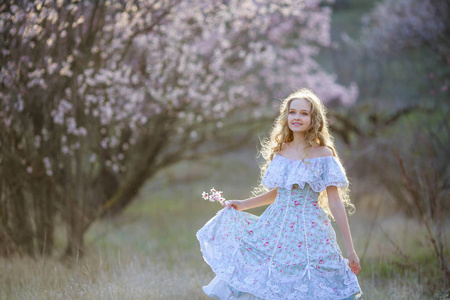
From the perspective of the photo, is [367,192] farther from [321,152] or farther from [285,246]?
[285,246]

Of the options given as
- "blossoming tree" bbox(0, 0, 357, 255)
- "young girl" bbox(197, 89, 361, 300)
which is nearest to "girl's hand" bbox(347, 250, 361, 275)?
"young girl" bbox(197, 89, 361, 300)

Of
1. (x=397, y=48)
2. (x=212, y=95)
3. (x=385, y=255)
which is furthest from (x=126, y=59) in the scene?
(x=397, y=48)

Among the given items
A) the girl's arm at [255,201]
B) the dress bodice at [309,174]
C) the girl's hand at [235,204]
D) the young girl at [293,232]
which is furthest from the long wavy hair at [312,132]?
the girl's hand at [235,204]

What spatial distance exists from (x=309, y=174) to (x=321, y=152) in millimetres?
178

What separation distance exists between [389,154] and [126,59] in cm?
381

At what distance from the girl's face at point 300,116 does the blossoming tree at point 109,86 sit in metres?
2.10

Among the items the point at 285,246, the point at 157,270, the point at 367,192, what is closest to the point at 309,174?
the point at 285,246

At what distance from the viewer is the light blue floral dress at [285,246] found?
2.69m

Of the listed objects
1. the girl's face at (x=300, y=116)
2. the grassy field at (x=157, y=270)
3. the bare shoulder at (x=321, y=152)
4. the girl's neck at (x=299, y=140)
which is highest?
the girl's face at (x=300, y=116)

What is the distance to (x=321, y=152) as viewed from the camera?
290 centimetres

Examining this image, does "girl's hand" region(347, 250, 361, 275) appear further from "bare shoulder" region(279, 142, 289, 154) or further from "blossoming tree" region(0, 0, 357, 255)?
"blossoming tree" region(0, 0, 357, 255)

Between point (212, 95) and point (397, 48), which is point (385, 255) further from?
point (397, 48)

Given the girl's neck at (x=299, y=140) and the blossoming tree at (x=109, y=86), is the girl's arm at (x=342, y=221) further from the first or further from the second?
the blossoming tree at (x=109, y=86)

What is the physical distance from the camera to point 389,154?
676 cm
